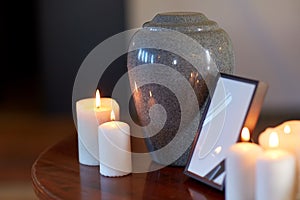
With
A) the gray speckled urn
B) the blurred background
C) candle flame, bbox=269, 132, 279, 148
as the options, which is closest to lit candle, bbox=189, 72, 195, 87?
the gray speckled urn

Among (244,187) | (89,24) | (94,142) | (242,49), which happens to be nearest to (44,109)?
(89,24)

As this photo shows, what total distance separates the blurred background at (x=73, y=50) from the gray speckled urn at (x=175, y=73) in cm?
161

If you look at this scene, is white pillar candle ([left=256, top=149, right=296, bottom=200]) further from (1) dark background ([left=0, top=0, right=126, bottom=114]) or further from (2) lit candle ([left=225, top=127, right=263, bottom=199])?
(1) dark background ([left=0, top=0, right=126, bottom=114])

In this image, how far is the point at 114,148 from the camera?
1005 millimetres

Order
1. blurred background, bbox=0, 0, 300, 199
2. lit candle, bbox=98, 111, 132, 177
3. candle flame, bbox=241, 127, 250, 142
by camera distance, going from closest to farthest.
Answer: candle flame, bbox=241, 127, 250, 142 < lit candle, bbox=98, 111, 132, 177 < blurred background, bbox=0, 0, 300, 199

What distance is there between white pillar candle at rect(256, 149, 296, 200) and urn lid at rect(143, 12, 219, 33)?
1.13 feet

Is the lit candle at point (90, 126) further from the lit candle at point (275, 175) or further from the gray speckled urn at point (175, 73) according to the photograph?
the lit candle at point (275, 175)

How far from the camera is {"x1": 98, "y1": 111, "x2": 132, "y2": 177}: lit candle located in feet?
3.27

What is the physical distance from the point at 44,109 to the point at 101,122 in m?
1.94

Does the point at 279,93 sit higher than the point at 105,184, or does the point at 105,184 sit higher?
the point at 105,184

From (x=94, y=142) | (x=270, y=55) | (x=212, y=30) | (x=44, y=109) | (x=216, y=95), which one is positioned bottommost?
(x=44, y=109)

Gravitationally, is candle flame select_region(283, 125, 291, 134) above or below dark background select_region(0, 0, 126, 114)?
above

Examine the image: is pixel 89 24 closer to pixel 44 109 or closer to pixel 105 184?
pixel 44 109

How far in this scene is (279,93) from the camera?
2.82 m
